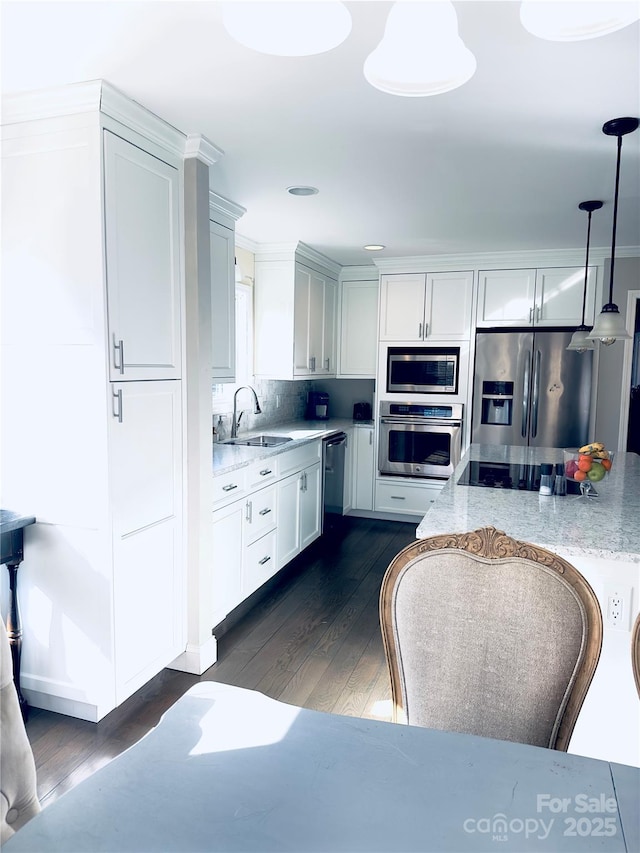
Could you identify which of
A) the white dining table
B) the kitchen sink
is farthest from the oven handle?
the white dining table

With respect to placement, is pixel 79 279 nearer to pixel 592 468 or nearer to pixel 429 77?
pixel 429 77

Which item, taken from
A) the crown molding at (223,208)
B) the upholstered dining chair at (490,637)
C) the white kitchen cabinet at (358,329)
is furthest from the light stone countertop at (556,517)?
the white kitchen cabinet at (358,329)

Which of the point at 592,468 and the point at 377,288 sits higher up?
the point at 377,288

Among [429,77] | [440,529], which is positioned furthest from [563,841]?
[429,77]

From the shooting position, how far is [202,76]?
6.16ft

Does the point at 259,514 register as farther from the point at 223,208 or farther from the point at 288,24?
the point at 288,24

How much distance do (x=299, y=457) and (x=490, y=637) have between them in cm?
276

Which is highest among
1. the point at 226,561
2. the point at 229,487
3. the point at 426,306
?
the point at 426,306

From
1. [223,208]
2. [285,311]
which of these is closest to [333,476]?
[285,311]

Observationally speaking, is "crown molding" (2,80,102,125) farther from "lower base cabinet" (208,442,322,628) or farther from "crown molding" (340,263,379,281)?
"crown molding" (340,263,379,281)

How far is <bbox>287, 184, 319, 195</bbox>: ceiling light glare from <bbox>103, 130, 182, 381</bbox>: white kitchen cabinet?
80 centimetres

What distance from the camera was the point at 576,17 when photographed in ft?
2.81

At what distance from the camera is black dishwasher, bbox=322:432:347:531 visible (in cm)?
458

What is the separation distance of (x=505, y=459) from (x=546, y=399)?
1456 millimetres
